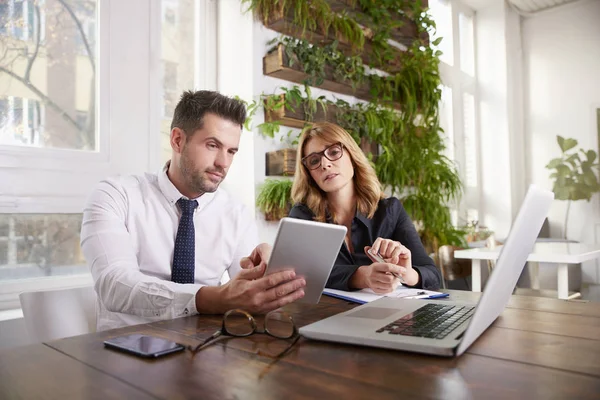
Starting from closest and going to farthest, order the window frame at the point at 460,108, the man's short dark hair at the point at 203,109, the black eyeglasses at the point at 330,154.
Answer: the man's short dark hair at the point at 203,109
the black eyeglasses at the point at 330,154
the window frame at the point at 460,108

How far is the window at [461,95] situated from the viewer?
5.59 m

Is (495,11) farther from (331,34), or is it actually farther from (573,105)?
(331,34)

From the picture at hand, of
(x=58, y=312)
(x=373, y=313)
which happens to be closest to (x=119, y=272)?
(x=58, y=312)

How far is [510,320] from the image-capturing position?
1.09m

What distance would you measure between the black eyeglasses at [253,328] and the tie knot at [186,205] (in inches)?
26.7

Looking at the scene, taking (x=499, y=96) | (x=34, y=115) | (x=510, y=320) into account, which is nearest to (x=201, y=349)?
(x=510, y=320)

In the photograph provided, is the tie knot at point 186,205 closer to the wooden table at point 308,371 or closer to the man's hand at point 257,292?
the man's hand at point 257,292

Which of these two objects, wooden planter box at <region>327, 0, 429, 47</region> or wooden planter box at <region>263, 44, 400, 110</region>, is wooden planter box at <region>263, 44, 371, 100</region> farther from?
wooden planter box at <region>327, 0, 429, 47</region>

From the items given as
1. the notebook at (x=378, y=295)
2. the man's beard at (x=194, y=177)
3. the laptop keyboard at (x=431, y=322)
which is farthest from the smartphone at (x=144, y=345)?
the man's beard at (x=194, y=177)

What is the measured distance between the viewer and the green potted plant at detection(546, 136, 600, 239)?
6070 mm

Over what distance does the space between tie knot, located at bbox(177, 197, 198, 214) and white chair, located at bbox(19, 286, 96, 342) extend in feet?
1.31

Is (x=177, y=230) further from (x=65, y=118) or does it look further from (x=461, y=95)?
(x=461, y=95)

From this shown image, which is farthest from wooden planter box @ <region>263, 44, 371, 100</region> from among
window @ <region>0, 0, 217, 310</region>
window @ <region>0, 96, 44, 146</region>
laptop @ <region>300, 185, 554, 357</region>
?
laptop @ <region>300, 185, 554, 357</region>

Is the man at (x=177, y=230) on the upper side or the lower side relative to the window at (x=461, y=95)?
lower
